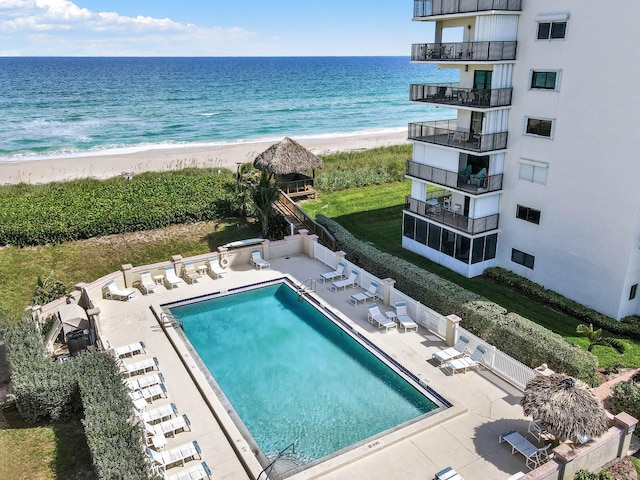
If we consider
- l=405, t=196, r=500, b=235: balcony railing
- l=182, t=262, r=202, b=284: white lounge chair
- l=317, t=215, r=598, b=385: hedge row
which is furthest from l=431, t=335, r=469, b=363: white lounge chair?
l=182, t=262, r=202, b=284: white lounge chair

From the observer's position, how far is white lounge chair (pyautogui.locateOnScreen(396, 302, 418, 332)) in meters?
18.7

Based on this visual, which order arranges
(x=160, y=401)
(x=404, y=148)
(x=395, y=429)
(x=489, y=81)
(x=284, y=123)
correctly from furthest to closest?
1. (x=284, y=123)
2. (x=404, y=148)
3. (x=489, y=81)
4. (x=160, y=401)
5. (x=395, y=429)

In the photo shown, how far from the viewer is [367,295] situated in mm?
20938

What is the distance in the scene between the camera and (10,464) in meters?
12.8

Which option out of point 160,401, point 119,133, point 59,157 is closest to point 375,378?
point 160,401

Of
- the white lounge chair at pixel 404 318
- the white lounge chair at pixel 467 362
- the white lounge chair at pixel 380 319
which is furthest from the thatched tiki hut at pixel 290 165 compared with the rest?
the white lounge chair at pixel 467 362

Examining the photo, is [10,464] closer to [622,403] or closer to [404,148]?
[622,403]

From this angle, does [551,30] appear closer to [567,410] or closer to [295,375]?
[567,410]

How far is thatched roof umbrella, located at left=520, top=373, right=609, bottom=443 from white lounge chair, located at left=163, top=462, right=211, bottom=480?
7.63m

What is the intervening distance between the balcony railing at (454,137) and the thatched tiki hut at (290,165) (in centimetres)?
963

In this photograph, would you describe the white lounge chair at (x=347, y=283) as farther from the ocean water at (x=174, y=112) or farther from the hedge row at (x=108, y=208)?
the ocean water at (x=174, y=112)

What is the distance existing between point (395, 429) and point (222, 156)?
148 feet

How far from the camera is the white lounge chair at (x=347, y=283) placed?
22031 mm

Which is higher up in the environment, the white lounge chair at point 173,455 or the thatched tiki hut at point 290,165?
the thatched tiki hut at point 290,165
